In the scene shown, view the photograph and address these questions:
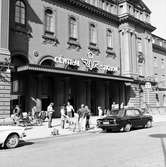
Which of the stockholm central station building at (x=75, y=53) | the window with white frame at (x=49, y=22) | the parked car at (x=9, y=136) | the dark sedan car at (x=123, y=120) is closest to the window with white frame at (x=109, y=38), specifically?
the stockholm central station building at (x=75, y=53)

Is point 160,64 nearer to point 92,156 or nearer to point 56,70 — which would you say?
point 56,70

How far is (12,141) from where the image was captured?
466 inches

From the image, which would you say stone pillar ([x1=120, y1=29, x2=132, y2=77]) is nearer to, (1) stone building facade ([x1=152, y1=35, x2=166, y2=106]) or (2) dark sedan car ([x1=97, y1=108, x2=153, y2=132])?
(1) stone building facade ([x1=152, y1=35, x2=166, y2=106])

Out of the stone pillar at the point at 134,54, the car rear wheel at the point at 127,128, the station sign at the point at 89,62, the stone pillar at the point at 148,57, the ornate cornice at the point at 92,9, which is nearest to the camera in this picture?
the car rear wheel at the point at 127,128

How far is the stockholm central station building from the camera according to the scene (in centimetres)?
2522

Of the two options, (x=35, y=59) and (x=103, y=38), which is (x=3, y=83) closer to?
(x=35, y=59)

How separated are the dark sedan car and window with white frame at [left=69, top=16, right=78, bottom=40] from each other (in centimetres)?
1552

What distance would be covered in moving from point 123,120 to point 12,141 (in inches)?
316

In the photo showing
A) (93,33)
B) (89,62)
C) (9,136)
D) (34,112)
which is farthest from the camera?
(93,33)

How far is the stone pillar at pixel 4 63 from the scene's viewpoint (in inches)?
852

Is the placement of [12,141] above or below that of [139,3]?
below

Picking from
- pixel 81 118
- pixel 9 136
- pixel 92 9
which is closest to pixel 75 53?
pixel 92 9

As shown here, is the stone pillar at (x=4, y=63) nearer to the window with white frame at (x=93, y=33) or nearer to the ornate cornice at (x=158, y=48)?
the window with white frame at (x=93, y=33)

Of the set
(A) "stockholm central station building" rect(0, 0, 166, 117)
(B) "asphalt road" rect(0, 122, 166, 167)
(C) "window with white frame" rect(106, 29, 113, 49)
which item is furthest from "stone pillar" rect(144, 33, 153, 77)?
(B) "asphalt road" rect(0, 122, 166, 167)
